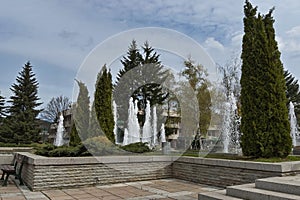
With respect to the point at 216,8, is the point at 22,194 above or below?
below

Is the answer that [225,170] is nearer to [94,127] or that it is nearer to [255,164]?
[255,164]

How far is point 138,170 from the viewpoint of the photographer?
26.7 ft

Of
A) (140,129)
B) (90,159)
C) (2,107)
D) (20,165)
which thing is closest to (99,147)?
(90,159)

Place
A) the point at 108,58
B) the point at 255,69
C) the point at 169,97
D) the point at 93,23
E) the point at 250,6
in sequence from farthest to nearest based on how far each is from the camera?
the point at 169,97, the point at 93,23, the point at 108,58, the point at 250,6, the point at 255,69

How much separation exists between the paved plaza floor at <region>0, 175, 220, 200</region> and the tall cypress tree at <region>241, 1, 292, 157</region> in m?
1.71

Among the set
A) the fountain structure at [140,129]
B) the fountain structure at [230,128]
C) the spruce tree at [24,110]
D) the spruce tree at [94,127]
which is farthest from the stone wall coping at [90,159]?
the spruce tree at [24,110]

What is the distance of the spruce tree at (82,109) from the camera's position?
15930 millimetres

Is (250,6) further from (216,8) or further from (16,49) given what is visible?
(16,49)

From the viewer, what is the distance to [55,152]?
765cm

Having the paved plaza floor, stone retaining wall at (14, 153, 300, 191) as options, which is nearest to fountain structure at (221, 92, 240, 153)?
stone retaining wall at (14, 153, 300, 191)

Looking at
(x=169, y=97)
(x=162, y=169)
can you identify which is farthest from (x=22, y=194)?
(x=169, y=97)

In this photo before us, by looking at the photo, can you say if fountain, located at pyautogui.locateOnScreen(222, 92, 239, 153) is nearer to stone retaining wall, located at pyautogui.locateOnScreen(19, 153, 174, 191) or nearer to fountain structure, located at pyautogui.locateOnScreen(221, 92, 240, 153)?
fountain structure, located at pyautogui.locateOnScreen(221, 92, 240, 153)

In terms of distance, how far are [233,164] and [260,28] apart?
364cm

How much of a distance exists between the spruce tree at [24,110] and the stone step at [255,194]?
22.7 meters
